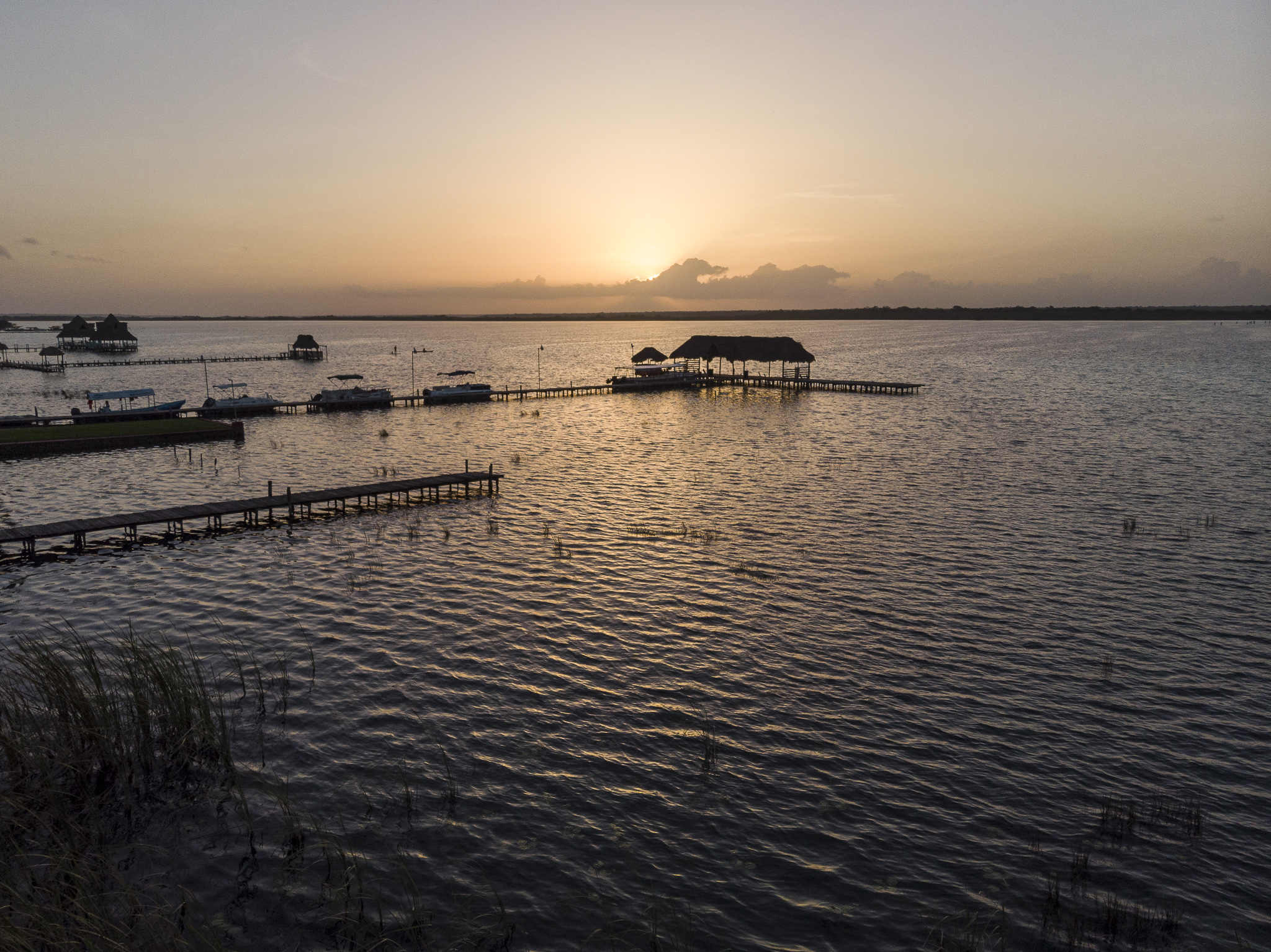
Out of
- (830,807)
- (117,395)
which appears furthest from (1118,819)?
(117,395)

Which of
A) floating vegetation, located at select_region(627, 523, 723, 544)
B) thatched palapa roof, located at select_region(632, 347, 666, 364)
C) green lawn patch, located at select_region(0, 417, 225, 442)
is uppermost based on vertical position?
thatched palapa roof, located at select_region(632, 347, 666, 364)

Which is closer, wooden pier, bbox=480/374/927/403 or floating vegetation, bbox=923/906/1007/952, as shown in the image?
floating vegetation, bbox=923/906/1007/952

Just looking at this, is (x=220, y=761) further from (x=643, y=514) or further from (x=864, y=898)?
(x=643, y=514)

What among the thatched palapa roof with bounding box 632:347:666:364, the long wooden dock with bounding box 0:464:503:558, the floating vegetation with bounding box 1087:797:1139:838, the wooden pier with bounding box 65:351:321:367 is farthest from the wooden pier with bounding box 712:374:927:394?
the wooden pier with bounding box 65:351:321:367

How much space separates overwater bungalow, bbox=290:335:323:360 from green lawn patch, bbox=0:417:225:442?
86199 mm

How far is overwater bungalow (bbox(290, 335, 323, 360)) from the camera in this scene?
137375mm

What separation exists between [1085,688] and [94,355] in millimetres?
187162

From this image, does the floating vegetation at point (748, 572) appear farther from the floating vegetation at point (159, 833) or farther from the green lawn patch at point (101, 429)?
the green lawn patch at point (101, 429)

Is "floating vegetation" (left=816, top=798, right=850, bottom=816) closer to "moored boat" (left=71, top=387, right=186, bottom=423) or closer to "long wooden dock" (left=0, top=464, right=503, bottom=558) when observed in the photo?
"long wooden dock" (left=0, top=464, right=503, bottom=558)

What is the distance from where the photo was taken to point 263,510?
108ft

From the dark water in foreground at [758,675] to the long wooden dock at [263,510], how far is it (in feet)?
4.54

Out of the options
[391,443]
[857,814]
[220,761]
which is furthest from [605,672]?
[391,443]

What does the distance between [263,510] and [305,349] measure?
119216 mm

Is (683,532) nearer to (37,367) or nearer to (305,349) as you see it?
(37,367)
